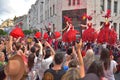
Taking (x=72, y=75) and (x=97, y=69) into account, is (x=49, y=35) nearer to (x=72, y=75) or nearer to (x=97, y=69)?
(x=72, y=75)

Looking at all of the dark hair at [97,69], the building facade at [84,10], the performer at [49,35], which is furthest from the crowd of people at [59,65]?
the building facade at [84,10]

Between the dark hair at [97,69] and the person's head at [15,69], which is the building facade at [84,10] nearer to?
the dark hair at [97,69]

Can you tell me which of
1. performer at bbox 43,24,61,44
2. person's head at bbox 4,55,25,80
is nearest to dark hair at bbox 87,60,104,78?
person's head at bbox 4,55,25,80

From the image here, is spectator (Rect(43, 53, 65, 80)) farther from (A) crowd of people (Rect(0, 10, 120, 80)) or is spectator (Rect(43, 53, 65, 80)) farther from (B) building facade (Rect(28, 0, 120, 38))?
(B) building facade (Rect(28, 0, 120, 38))

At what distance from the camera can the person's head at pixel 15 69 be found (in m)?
4.66

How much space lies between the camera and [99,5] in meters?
47.9

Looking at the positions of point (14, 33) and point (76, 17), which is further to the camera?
point (76, 17)

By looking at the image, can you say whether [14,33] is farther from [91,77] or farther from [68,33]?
[91,77]

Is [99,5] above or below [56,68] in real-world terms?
above

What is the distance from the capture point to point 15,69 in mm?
4668

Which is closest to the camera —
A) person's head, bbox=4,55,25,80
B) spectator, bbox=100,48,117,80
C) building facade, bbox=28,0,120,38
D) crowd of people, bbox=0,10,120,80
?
person's head, bbox=4,55,25,80

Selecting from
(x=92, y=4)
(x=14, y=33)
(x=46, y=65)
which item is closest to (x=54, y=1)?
(x=92, y=4)

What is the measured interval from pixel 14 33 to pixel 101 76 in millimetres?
10659

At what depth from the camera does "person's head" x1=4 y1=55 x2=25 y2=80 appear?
4660 millimetres
